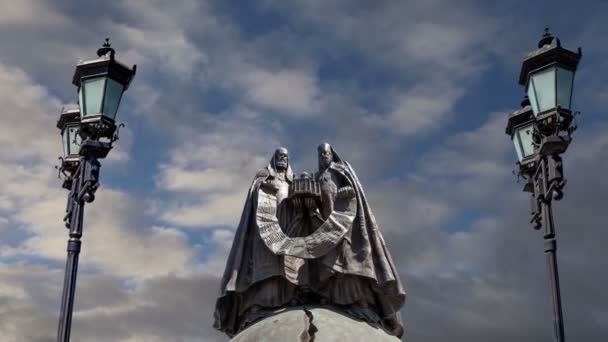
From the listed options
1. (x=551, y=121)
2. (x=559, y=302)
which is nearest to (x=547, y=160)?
(x=551, y=121)

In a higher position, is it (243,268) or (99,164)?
(99,164)

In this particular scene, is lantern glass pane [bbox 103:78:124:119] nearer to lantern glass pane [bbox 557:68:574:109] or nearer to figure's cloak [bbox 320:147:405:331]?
figure's cloak [bbox 320:147:405:331]

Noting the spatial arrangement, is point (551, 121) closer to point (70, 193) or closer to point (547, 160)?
point (547, 160)

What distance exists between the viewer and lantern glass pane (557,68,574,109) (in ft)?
49.9

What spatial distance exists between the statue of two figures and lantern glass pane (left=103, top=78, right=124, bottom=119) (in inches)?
86.8

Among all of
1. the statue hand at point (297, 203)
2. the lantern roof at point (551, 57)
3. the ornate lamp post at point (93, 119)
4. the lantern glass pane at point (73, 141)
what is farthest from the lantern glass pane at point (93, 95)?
the lantern roof at point (551, 57)

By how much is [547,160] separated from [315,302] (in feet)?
12.2

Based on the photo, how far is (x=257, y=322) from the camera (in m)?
14.8

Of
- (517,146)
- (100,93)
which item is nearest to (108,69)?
(100,93)

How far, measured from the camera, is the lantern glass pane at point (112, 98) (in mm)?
15609

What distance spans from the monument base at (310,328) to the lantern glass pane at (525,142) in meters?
3.76

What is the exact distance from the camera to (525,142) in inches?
661

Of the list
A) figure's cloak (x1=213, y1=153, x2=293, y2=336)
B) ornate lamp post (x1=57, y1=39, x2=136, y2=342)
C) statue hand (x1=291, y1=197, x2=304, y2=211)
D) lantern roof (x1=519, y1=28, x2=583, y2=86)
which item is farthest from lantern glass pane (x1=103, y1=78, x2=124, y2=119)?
lantern roof (x1=519, y1=28, x2=583, y2=86)

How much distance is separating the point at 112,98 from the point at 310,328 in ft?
14.2
